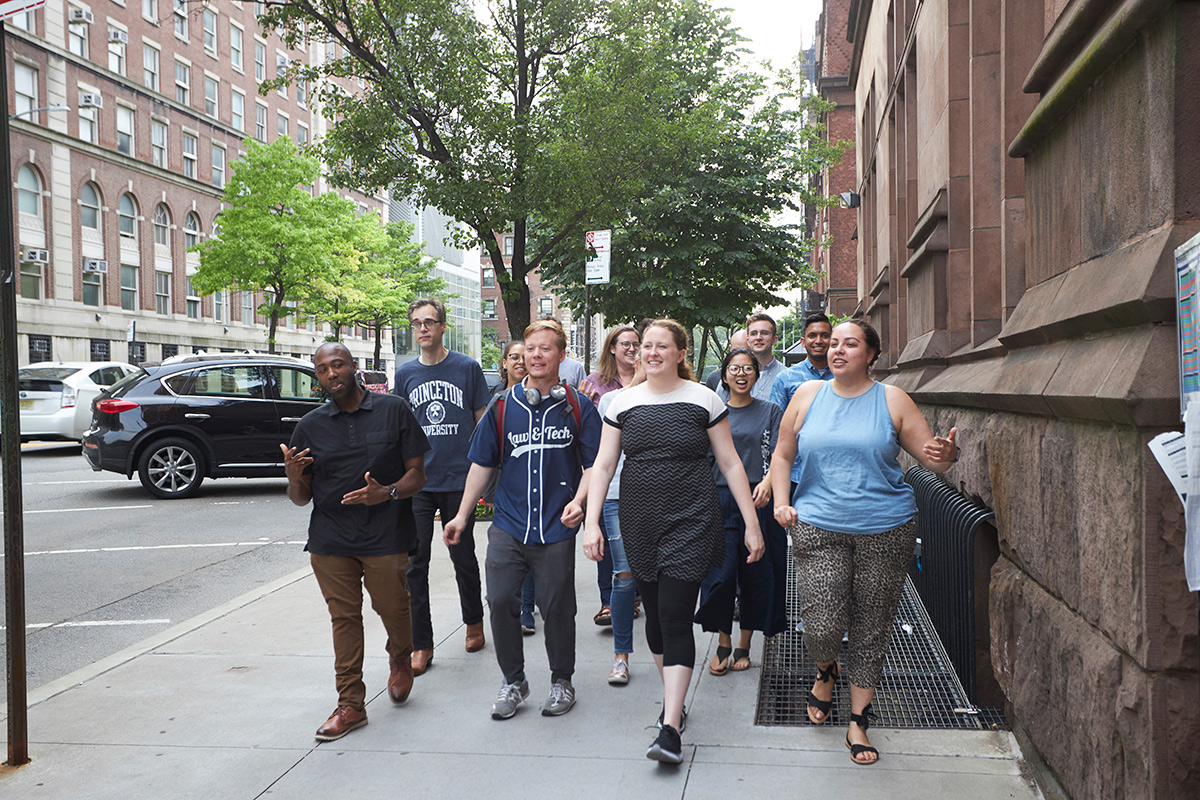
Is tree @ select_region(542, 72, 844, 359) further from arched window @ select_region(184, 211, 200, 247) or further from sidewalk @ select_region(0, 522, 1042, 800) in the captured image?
arched window @ select_region(184, 211, 200, 247)

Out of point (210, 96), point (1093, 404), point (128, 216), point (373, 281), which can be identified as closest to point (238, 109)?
point (210, 96)

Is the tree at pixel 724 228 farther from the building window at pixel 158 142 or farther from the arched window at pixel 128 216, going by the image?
the building window at pixel 158 142

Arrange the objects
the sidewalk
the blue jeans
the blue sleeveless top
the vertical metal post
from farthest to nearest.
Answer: the blue jeans
the blue sleeveless top
the vertical metal post
the sidewalk

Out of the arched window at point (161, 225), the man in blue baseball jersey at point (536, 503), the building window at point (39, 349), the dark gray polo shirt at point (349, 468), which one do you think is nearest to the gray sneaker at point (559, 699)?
the man in blue baseball jersey at point (536, 503)

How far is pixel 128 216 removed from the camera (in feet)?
141

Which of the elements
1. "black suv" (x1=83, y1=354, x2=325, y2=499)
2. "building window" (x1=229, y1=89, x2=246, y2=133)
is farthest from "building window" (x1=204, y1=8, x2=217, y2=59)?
"black suv" (x1=83, y1=354, x2=325, y2=499)

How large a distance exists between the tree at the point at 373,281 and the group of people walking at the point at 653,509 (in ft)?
115

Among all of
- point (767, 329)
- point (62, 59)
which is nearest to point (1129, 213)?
point (767, 329)

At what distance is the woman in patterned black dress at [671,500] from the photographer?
14.3 ft

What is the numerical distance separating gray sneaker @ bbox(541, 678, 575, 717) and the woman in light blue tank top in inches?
46.9

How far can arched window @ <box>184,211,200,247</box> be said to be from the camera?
155 feet

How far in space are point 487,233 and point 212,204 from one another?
125 feet

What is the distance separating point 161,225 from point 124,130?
4.43 meters

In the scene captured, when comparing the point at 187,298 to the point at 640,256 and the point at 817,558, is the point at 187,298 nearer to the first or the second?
the point at 640,256
